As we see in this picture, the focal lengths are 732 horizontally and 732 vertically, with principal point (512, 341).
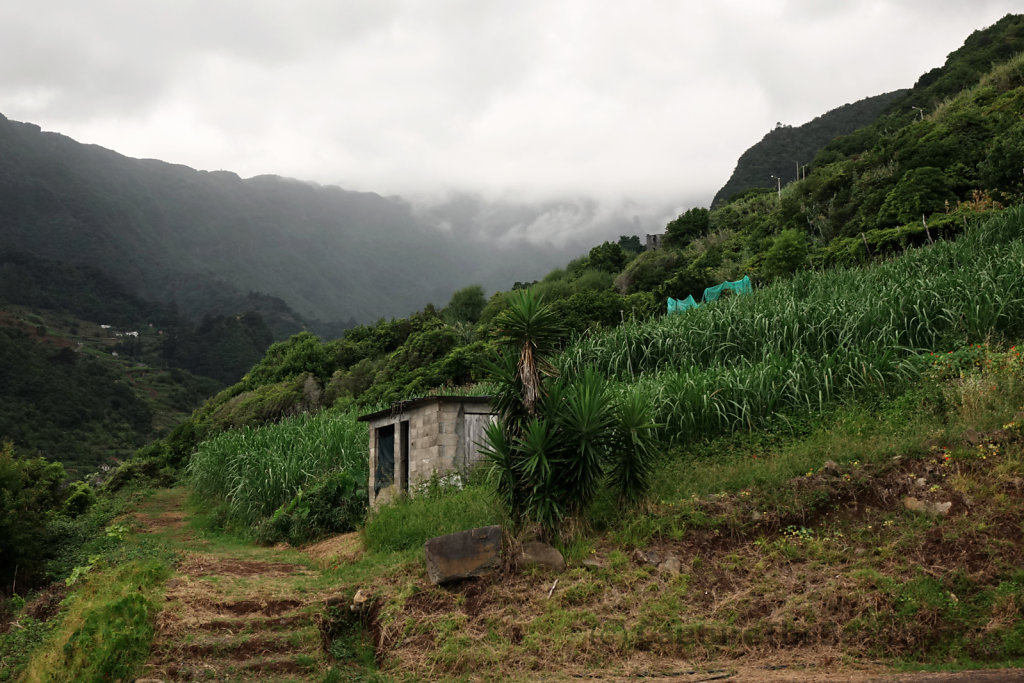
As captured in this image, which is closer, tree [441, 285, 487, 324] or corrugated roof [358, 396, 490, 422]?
corrugated roof [358, 396, 490, 422]

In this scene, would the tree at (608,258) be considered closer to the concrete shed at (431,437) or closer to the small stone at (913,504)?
the concrete shed at (431,437)

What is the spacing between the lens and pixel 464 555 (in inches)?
340

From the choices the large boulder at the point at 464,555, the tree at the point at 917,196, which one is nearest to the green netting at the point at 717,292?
the tree at the point at 917,196

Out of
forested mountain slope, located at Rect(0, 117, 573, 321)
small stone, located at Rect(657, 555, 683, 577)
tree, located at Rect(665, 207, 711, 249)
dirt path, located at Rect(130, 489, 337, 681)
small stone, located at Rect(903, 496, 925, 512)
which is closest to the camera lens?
dirt path, located at Rect(130, 489, 337, 681)

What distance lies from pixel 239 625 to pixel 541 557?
3.60 metres

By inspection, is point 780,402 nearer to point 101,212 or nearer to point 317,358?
point 317,358

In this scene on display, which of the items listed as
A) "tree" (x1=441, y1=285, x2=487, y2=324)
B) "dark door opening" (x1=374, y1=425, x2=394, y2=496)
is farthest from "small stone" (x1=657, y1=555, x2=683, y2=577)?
"tree" (x1=441, y1=285, x2=487, y2=324)

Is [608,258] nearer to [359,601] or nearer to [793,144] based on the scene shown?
[359,601]

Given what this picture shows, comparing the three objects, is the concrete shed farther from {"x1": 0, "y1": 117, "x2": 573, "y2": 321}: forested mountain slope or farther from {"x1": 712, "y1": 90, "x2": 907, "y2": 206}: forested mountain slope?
{"x1": 0, "y1": 117, "x2": 573, "y2": 321}: forested mountain slope

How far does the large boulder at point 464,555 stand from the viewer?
8547 millimetres

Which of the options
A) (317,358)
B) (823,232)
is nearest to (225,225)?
(317,358)

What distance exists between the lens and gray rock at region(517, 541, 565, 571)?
8414 mm

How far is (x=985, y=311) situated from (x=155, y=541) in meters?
15.6

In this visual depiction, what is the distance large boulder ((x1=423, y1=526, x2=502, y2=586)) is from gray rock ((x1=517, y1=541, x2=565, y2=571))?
11.3 inches
